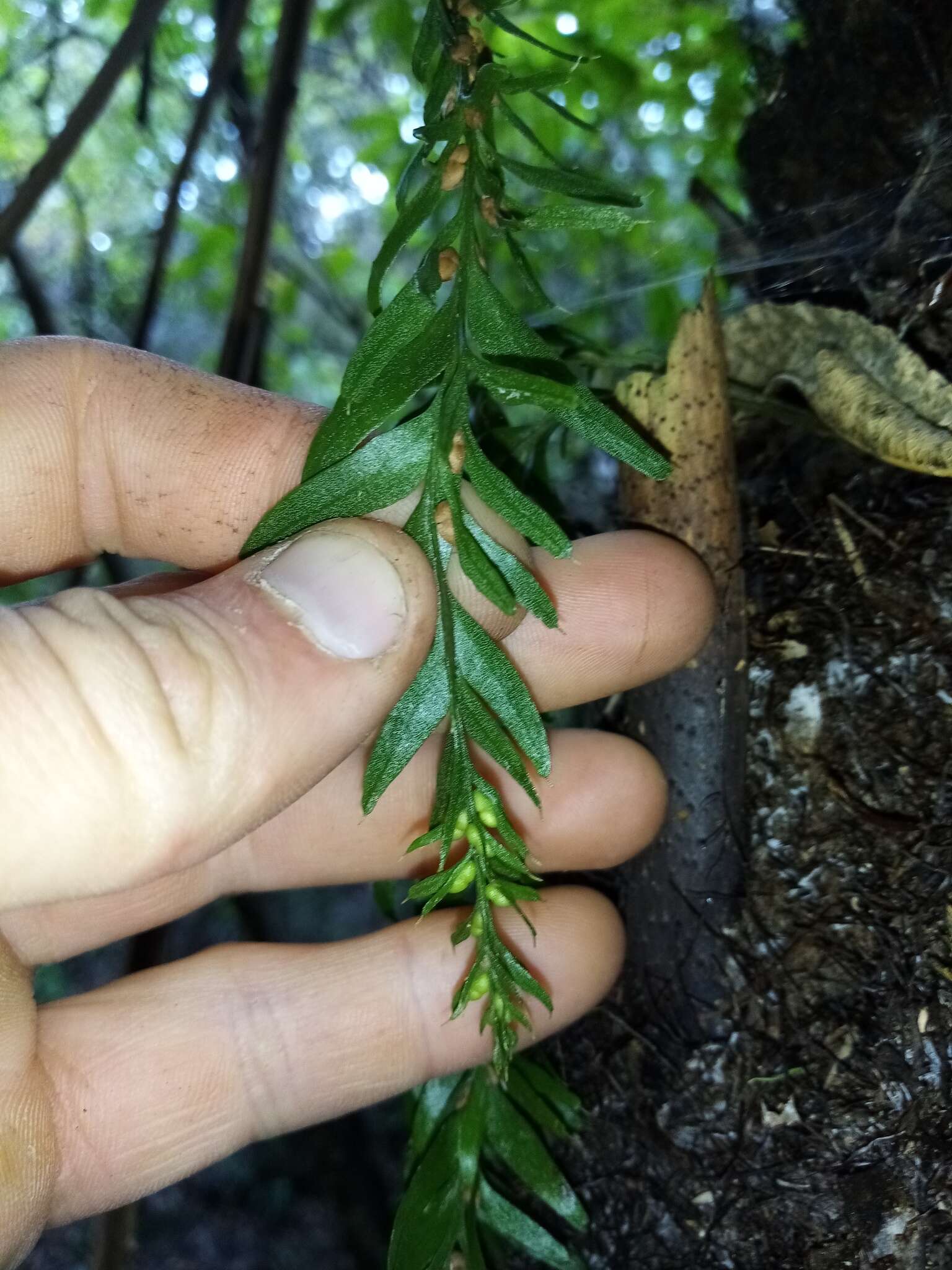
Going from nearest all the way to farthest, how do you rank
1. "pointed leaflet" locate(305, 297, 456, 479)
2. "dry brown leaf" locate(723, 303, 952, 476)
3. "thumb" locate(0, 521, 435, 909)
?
"thumb" locate(0, 521, 435, 909)
"pointed leaflet" locate(305, 297, 456, 479)
"dry brown leaf" locate(723, 303, 952, 476)

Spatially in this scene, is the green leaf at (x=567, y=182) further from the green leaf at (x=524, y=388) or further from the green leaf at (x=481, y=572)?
the green leaf at (x=481, y=572)


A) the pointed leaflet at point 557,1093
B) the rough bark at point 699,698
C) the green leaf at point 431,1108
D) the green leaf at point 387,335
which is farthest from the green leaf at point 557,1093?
the green leaf at point 387,335

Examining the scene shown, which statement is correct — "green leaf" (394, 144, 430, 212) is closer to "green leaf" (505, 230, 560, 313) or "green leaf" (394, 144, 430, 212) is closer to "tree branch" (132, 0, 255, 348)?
"green leaf" (505, 230, 560, 313)

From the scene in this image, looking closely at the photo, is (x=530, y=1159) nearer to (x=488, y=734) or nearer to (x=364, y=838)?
(x=364, y=838)

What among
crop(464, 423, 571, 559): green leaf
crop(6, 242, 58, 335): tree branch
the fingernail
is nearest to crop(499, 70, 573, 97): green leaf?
crop(464, 423, 571, 559): green leaf

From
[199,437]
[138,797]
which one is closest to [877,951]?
[138,797]

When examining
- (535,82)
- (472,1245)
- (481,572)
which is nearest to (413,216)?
(535,82)
